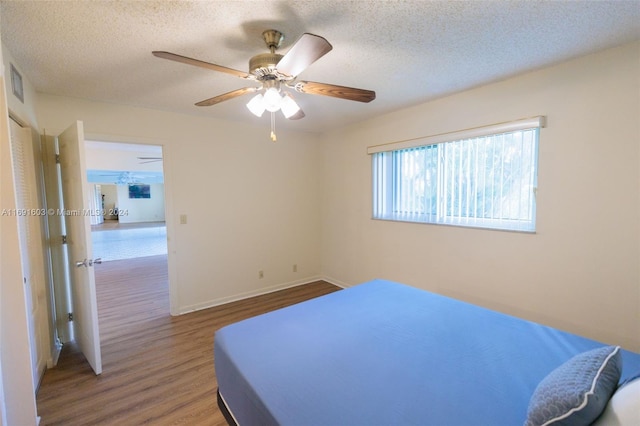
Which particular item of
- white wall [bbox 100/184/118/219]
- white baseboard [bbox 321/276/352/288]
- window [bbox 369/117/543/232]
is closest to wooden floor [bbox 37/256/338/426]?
white baseboard [bbox 321/276/352/288]

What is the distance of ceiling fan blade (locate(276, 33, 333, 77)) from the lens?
3.85ft

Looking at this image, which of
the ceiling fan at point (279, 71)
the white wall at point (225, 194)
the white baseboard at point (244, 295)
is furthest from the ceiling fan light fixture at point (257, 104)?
the white baseboard at point (244, 295)

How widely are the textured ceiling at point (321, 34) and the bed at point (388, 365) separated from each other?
1693mm

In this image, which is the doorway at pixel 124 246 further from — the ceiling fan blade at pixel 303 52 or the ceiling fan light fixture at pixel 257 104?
the ceiling fan blade at pixel 303 52

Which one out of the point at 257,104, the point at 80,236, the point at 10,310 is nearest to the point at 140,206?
the point at 80,236

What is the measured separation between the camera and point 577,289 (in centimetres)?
207

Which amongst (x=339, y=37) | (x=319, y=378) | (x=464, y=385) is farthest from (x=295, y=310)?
(x=339, y=37)

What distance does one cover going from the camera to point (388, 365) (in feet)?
4.28

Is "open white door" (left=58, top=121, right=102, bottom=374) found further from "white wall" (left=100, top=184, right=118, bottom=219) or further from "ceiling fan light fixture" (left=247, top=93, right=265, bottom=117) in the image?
"white wall" (left=100, top=184, right=118, bottom=219)

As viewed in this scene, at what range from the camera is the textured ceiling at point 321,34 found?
1.41 m

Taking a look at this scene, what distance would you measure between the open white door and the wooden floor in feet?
0.58

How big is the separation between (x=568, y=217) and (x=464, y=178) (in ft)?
2.83

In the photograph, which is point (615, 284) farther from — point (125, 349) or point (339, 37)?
point (125, 349)

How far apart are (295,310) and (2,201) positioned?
164 centimetres
